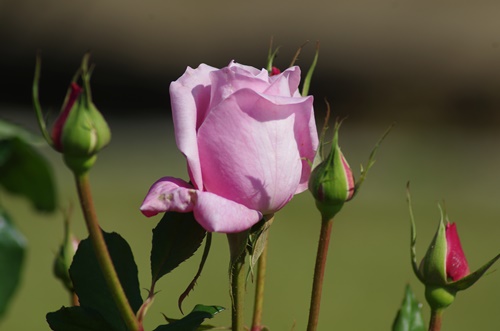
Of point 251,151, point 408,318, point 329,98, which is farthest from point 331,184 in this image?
point 329,98

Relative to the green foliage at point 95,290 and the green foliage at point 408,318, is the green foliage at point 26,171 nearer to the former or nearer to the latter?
the green foliage at point 95,290

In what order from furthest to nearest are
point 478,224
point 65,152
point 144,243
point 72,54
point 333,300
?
point 72,54, point 478,224, point 144,243, point 333,300, point 65,152

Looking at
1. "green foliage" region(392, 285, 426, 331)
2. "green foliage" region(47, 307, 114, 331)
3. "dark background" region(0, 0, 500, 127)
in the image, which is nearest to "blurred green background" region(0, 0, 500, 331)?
"dark background" region(0, 0, 500, 127)

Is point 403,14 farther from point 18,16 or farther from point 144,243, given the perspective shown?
point 144,243

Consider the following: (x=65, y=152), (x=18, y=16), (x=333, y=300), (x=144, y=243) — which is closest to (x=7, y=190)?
(x=65, y=152)

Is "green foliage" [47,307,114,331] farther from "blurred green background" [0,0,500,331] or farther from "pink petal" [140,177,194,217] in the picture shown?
"blurred green background" [0,0,500,331]

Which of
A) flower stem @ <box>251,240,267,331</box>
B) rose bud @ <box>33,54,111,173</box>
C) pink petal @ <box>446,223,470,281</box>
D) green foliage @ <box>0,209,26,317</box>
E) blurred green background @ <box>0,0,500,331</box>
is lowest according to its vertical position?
blurred green background @ <box>0,0,500,331</box>

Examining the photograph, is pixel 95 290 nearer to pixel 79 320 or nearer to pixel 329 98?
pixel 79 320
